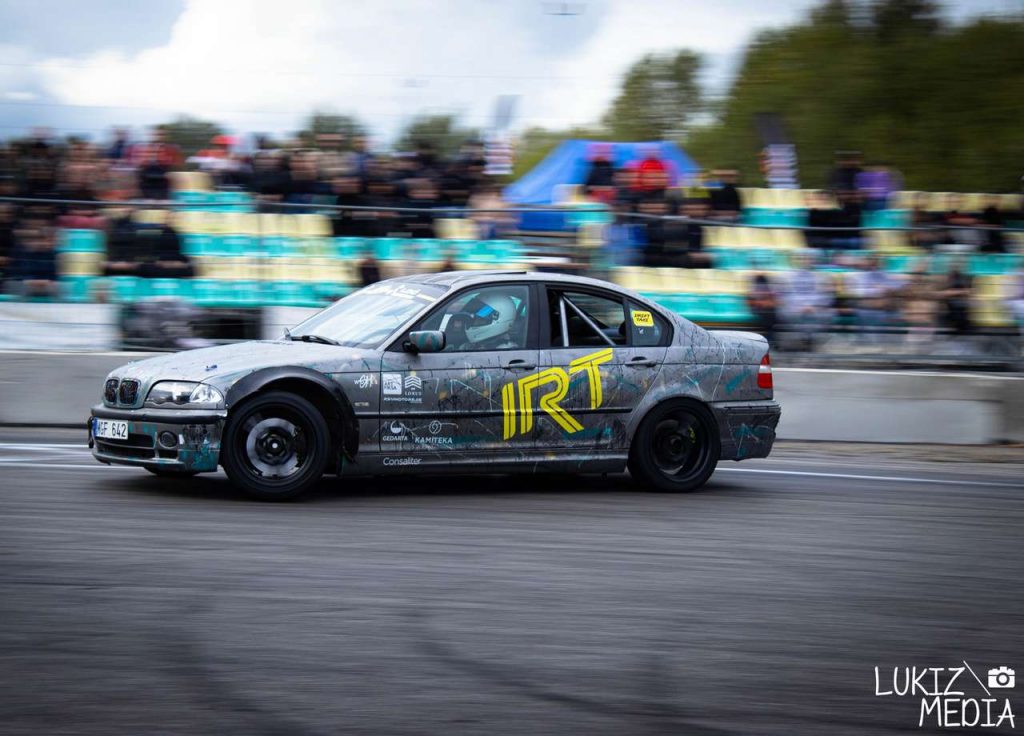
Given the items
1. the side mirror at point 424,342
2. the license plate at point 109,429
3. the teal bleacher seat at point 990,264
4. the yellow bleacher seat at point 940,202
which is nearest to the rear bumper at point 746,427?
the side mirror at point 424,342

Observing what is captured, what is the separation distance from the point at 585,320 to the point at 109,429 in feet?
10.6

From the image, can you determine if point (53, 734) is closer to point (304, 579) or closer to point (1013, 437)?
point (304, 579)

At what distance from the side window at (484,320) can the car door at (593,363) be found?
Result: 0.18 m

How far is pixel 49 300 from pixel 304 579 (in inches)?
252

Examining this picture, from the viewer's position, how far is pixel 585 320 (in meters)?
9.21

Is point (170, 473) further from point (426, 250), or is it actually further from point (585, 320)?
point (426, 250)

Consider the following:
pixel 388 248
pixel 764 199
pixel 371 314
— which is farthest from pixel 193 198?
pixel 764 199

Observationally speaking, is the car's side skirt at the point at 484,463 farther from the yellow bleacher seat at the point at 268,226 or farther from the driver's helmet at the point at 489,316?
the yellow bleacher seat at the point at 268,226

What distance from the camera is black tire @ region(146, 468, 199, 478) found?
7.98 m

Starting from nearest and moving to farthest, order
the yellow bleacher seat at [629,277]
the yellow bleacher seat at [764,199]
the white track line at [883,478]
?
the white track line at [883,478]
the yellow bleacher seat at [629,277]
the yellow bleacher seat at [764,199]

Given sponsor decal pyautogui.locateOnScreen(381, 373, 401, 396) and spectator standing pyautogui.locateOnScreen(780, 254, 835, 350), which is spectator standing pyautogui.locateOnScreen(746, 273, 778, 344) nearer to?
spectator standing pyautogui.locateOnScreen(780, 254, 835, 350)

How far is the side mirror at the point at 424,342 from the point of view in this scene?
27.5 ft

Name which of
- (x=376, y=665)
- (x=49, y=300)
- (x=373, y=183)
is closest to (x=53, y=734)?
(x=376, y=665)

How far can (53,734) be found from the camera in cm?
405
